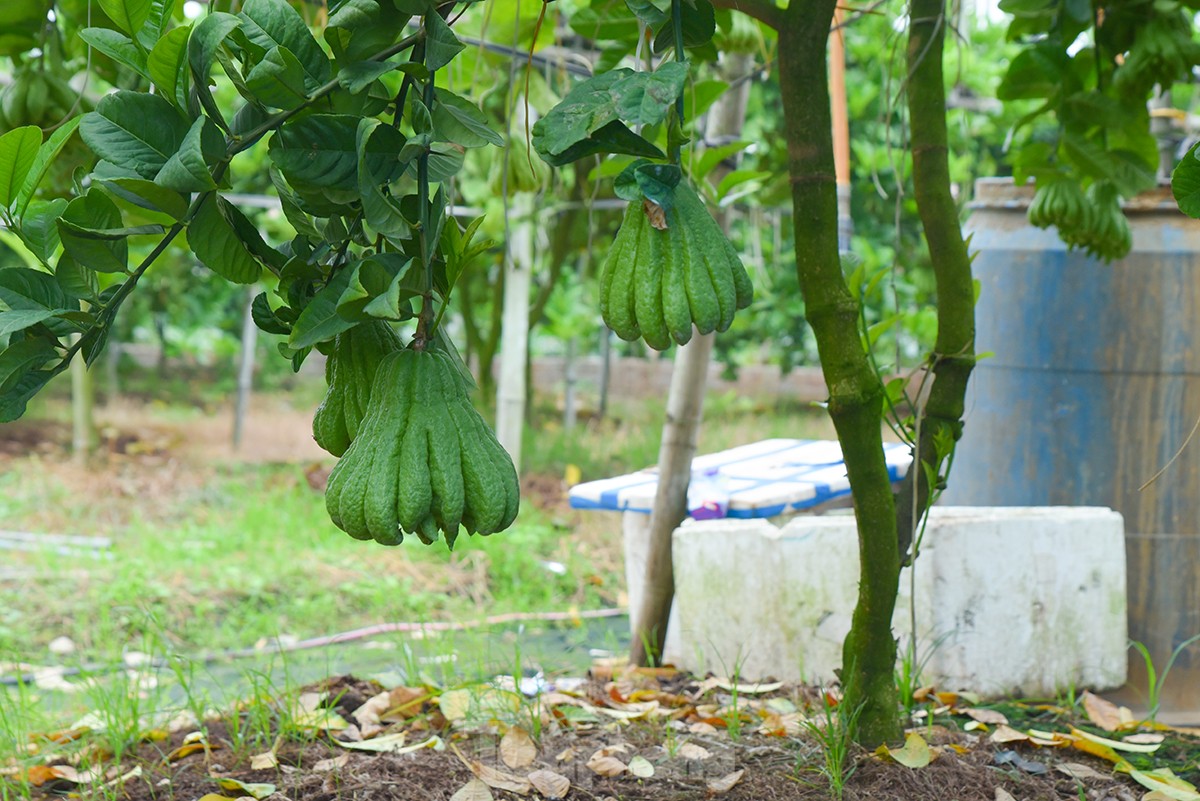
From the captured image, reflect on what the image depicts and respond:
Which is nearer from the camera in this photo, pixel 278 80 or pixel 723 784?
pixel 278 80

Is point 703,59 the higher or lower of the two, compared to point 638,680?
higher

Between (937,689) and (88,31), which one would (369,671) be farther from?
(88,31)

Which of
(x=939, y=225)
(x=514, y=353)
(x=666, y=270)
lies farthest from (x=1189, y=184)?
(x=514, y=353)

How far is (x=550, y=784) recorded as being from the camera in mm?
1532

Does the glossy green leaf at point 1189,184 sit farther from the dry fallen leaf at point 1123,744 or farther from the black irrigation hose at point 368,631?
the black irrigation hose at point 368,631

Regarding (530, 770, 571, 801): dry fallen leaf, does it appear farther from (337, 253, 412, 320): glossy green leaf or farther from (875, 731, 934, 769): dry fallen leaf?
(337, 253, 412, 320): glossy green leaf

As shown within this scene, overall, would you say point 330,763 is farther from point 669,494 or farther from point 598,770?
point 669,494

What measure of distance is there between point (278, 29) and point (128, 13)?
0.12 meters

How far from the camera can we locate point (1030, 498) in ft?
8.61

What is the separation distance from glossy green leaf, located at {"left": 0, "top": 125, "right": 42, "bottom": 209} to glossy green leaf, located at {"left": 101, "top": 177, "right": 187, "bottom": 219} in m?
0.12

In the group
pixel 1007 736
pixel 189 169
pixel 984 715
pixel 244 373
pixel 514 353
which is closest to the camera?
pixel 189 169

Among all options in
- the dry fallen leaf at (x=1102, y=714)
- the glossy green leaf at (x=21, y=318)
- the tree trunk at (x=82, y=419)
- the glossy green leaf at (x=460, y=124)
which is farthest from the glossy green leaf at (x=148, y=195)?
the tree trunk at (x=82, y=419)

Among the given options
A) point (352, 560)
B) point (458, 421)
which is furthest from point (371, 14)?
point (352, 560)

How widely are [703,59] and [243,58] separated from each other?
941 mm
